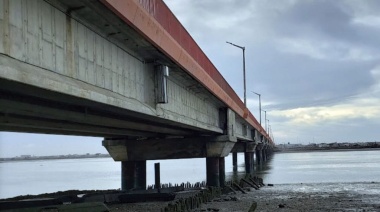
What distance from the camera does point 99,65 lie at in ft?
36.6

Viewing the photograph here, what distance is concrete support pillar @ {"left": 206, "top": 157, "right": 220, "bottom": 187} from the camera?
32.3 m

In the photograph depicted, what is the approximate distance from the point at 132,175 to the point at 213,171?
18.4 ft

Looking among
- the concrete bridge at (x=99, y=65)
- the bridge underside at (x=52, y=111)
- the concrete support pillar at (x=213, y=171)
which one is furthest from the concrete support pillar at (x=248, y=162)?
the bridge underside at (x=52, y=111)

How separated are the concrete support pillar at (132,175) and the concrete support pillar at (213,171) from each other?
181 inches

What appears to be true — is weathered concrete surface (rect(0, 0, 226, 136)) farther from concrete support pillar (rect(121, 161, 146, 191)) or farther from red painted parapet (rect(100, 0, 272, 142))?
concrete support pillar (rect(121, 161, 146, 191))

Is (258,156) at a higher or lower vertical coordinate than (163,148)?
lower

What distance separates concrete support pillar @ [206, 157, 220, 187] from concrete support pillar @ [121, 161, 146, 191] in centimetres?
460

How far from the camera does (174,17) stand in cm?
1527

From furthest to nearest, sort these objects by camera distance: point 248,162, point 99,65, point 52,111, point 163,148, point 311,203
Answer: point 248,162 → point 163,148 → point 311,203 → point 52,111 → point 99,65

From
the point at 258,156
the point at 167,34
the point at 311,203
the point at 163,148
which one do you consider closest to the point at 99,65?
the point at 167,34

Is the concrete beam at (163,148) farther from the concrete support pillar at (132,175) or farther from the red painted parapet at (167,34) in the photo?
the red painted parapet at (167,34)

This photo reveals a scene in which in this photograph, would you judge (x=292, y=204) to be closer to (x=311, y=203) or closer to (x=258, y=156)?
(x=311, y=203)

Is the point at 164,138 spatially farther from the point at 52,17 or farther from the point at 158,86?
the point at 52,17

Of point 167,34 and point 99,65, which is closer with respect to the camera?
point 99,65
